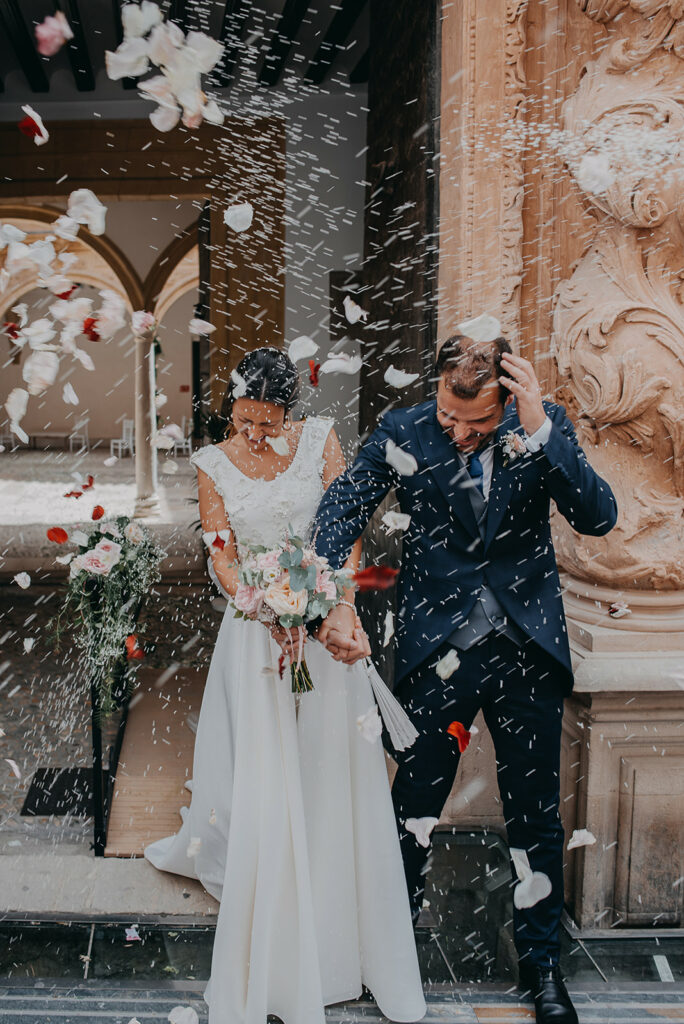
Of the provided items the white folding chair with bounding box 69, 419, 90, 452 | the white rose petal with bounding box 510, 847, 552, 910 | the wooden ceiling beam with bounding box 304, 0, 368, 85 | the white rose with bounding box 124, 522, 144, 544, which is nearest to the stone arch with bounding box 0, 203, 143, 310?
the wooden ceiling beam with bounding box 304, 0, 368, 85

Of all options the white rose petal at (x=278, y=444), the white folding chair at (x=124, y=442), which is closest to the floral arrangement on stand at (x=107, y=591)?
the white rose petal at (x=278, y=444)

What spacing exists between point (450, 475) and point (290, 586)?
57 centimetres

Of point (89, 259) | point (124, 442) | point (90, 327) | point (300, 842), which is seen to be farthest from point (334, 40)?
point (124, 442)

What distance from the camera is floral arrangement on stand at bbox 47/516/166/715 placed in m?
3.66

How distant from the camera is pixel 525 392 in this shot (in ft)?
7.12

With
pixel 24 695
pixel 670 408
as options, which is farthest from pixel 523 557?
pixel 24 695

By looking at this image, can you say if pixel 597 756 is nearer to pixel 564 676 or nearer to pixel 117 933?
pixel 564 676

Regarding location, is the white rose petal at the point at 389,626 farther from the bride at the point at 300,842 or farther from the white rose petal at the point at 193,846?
the white rose petal at the point at 193,846

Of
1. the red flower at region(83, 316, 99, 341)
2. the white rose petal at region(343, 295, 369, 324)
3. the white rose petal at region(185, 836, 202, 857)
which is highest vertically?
the white rose petal at region(343, 295, 369, 324)

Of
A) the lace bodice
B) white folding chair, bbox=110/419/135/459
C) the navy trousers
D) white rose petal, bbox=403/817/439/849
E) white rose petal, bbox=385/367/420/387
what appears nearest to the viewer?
the navy trousers

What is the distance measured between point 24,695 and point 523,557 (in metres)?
3.75

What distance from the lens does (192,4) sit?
16.9 feet

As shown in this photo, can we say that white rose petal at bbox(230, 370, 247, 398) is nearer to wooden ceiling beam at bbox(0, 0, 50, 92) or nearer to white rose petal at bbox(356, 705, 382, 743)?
white rose petal at bbox(356, 705, 382, 743)

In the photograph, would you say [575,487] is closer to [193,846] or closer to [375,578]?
[375,578]
